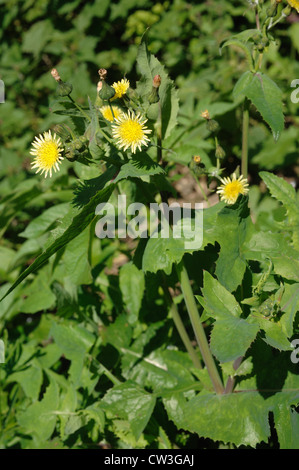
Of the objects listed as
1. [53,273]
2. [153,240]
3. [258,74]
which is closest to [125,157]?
[153,240]

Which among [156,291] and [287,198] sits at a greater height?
[287,198]

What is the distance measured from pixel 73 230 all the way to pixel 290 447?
3.65ft

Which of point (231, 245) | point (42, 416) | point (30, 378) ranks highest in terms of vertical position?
point (231, 245)

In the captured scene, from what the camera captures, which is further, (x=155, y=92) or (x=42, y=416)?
(x=42, y=416)

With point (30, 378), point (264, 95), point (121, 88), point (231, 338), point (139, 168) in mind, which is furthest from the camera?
point (30, 378)

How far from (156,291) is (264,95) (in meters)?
0.92

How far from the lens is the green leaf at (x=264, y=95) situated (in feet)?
5.05

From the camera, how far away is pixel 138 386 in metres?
1.97

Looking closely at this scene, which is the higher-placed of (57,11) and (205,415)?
(57,11)

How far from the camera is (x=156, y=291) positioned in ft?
6.49

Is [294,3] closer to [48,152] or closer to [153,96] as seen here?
[153,96]

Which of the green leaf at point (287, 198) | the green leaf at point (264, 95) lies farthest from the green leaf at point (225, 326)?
the green leaf at point (264, 95)

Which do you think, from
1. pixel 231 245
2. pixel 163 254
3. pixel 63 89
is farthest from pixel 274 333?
pixel 63 89
